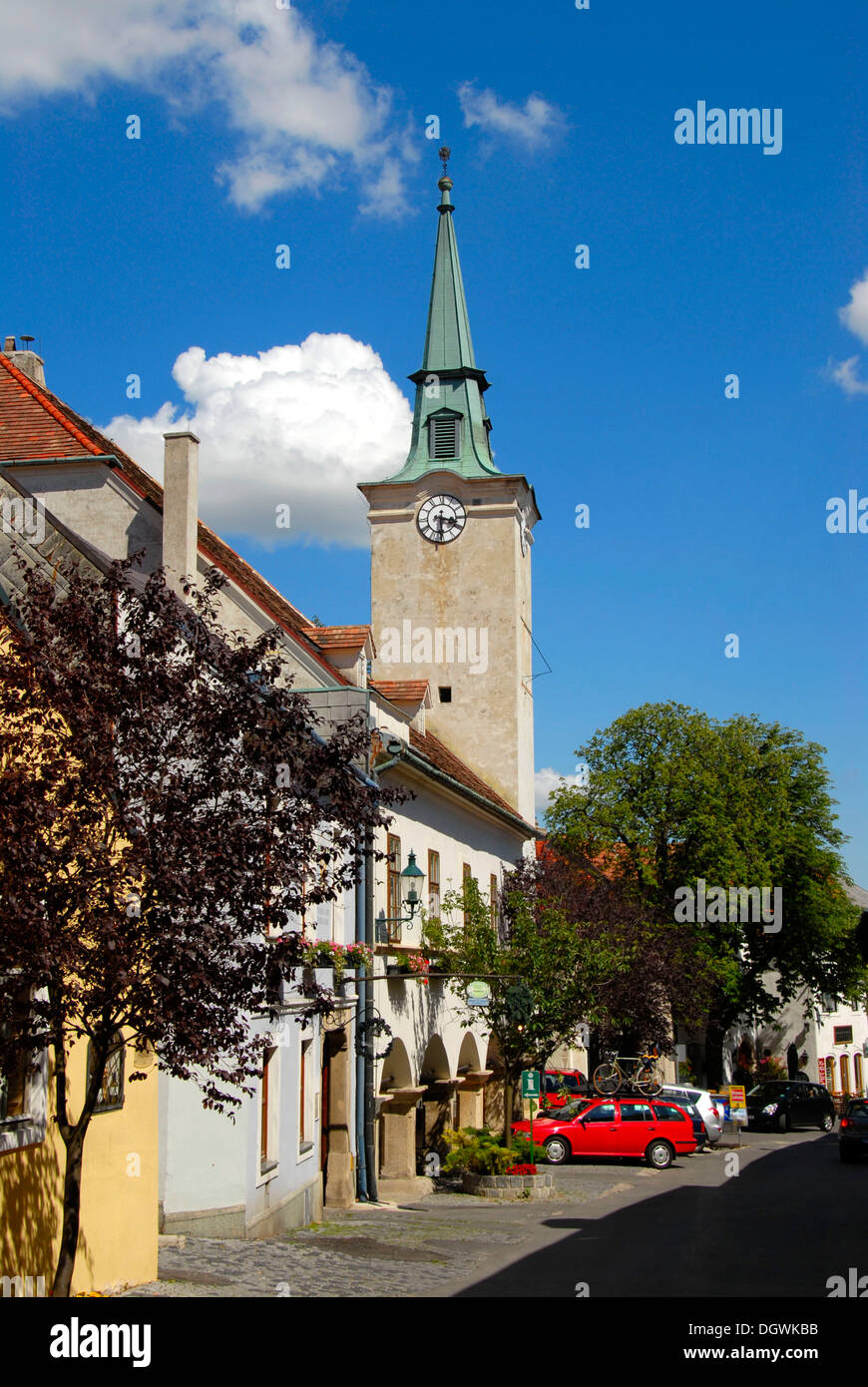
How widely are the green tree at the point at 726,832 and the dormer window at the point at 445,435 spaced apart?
12.9 meters

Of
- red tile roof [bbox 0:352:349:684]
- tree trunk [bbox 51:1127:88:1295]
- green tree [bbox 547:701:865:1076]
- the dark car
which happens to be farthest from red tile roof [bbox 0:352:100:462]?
the dark car

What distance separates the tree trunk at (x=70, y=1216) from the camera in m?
9.73

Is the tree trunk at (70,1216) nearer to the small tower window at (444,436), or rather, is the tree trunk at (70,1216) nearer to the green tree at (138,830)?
the green tree at (138,830)

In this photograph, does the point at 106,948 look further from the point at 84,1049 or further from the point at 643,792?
the point at 643,792

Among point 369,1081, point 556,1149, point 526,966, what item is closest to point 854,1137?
point 556,1149

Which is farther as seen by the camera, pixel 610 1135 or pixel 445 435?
pixel 445 435

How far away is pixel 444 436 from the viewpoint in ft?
144

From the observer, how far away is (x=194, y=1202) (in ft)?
54.6

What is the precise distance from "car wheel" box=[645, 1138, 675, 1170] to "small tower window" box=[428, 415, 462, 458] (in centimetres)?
2150

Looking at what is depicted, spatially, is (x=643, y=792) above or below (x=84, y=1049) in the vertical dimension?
above

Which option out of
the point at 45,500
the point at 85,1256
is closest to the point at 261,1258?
the point at 85,1256

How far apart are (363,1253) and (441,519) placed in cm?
2842

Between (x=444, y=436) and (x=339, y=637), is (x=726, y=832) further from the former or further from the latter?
(x=339, y=637)
